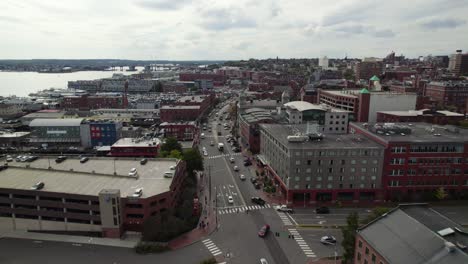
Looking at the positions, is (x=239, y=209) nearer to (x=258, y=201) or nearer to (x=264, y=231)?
(x=258, y=201)

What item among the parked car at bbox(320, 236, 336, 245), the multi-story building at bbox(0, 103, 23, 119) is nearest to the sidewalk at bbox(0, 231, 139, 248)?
the parked car at bbox(320, 236, 336, 245)

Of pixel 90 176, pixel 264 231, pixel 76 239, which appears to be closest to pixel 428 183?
pixel 264 231

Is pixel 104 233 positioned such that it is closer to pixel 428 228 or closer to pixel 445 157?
pixel 428 228

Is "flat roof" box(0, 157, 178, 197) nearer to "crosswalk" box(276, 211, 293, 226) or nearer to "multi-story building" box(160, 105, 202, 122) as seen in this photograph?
"crosswalk" box(276, 211, 293, 226)

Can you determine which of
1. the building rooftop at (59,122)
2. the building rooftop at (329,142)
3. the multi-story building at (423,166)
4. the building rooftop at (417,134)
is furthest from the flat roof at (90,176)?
the building rooftop at (417,134)

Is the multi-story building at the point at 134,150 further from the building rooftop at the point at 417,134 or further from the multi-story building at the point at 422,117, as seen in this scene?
the multi-story building at the point at 422,117

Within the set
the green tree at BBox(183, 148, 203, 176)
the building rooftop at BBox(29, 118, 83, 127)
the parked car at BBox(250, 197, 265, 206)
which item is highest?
the building rooftop at BBox(29, 118, 83, 127)

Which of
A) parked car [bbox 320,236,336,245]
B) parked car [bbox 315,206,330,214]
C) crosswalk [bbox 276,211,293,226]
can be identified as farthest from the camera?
parked car [bbox 315,206,330,214]

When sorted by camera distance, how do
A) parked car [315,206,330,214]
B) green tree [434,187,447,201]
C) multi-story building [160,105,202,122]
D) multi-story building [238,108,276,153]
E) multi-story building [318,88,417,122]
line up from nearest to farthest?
1. parked car [315,206,330,214]
2. green tree [434,187,447,201]
3. multi-story building [238,108,276,153]
4. multi-story building [318,88,417,122]
5. multi-story building [160,105,202,122]
